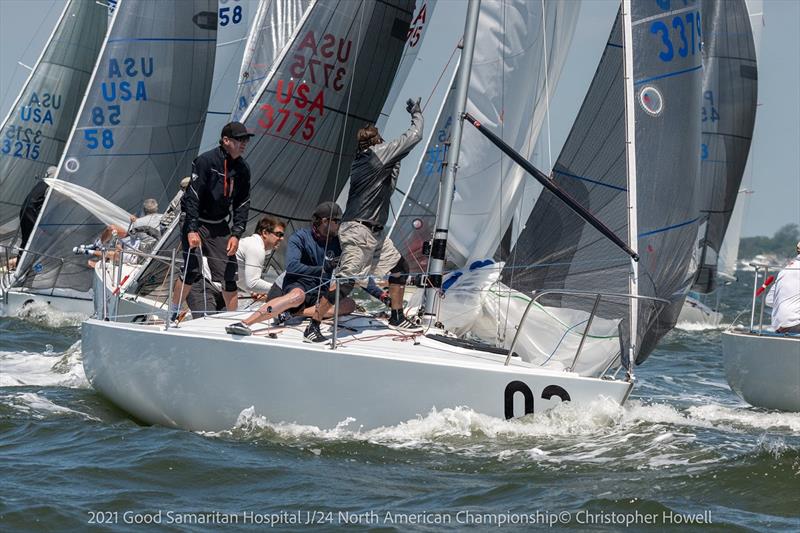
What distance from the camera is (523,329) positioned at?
8.91 metres

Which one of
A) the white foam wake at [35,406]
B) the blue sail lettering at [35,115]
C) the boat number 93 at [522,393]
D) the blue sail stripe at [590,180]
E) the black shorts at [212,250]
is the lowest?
the white foam wake at [35,406]

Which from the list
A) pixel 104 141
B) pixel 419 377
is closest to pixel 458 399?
pixel 419 377

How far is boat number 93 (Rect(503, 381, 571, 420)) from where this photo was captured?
7691 mm

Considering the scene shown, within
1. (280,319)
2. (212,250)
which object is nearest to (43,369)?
(212,250)

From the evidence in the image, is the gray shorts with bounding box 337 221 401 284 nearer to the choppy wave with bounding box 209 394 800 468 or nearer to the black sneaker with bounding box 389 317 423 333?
the black sneaker with bounding box 389 317 423 333

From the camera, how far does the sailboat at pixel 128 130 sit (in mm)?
18375

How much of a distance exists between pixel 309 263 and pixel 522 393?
5.92ft

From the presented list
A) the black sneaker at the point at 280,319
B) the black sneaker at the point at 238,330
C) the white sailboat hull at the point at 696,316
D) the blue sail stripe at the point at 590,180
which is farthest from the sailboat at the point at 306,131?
the white sailboat hull at the point at 696,316

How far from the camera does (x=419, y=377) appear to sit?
7.63m

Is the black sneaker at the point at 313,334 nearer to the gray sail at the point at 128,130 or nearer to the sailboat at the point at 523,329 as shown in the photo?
the sailboat at the point at 523,329

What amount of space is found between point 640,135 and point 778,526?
11.1 feet

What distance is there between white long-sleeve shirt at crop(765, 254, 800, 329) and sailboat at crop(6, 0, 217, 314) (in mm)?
10562

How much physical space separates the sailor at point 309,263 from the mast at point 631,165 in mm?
2022

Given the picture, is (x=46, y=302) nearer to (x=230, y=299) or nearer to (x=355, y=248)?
(x=230, y=299)
